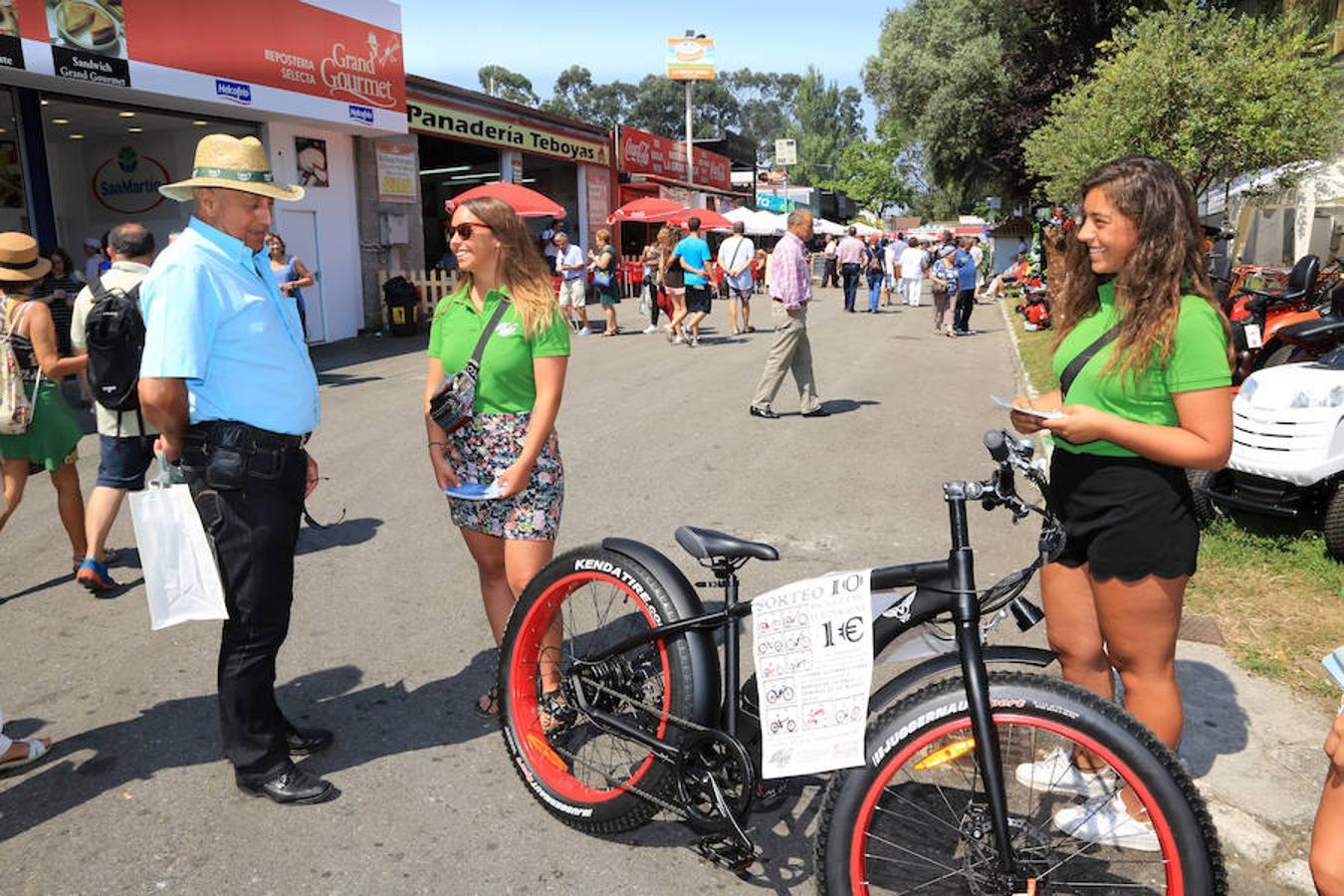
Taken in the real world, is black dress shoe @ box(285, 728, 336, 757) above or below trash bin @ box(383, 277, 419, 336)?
below

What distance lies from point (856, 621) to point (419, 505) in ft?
16.3

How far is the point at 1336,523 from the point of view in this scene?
4973mm

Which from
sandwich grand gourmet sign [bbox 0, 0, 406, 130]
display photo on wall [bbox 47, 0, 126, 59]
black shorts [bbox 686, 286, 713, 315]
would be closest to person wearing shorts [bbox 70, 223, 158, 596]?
sandwich grand gourmet sign [bbox 0, 0, 406, 130]

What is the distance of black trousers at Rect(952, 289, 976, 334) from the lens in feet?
57.8

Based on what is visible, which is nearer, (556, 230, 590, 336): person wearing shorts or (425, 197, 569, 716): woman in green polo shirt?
(425, 197, 569, 716): woman in green polo shirt

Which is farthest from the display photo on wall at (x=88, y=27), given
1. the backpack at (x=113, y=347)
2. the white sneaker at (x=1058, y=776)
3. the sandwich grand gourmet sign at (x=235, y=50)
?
the white sneaker at (x=1058, y=776)

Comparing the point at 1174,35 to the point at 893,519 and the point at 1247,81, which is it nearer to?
the point at 1247,81

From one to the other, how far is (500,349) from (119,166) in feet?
55.0

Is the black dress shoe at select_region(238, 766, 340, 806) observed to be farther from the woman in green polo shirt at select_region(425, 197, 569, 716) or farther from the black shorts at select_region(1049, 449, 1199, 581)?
the black shorts at select_region(1049, 449, 1199, 581)

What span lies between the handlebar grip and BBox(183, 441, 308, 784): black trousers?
2.17 meters

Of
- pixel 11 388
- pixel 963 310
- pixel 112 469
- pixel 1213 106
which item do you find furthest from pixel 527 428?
pixel 963 310

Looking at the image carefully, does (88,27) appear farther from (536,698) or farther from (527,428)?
(536,698)

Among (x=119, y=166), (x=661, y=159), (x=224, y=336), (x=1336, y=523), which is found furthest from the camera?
(x=661, y=159)

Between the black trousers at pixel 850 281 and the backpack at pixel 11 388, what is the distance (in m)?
19.0
